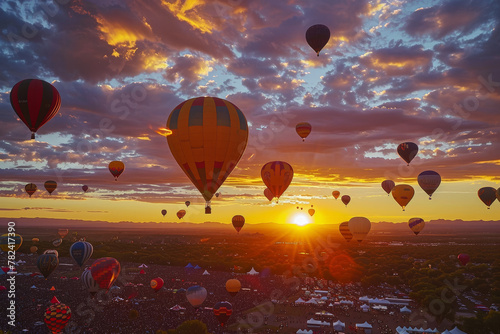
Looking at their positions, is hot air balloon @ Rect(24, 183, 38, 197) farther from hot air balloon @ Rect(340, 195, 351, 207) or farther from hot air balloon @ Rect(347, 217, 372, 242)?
hot air balloon @ Rect(340, 195, 351, 207)

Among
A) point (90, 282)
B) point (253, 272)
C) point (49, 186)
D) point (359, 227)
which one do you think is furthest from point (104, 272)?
point (359, 227)

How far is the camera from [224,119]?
2542cm

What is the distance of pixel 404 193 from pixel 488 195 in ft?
51.3

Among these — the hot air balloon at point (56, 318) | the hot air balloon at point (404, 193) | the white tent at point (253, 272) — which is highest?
the hot air balloon at point (404, 193)

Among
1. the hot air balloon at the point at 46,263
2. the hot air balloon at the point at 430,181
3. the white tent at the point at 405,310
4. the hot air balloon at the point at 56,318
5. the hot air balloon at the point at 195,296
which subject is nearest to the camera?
the hot air balloon at the point at 56,318

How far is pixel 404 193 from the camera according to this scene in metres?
47.1

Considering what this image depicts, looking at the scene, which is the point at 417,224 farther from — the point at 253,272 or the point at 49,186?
the point at 49,186

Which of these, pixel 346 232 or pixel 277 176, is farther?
pixel 346 232

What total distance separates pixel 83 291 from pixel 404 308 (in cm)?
3447

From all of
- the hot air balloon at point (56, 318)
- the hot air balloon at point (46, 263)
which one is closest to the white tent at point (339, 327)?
the hot air balloon at point (56, 318)

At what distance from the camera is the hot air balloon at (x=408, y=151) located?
41.7 metres

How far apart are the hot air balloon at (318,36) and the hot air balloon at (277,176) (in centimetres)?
1332

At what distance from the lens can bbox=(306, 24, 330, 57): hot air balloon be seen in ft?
99.9

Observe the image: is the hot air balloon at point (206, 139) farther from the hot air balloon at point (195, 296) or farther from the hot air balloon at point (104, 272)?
the hot air balloon at point (104, 272)
